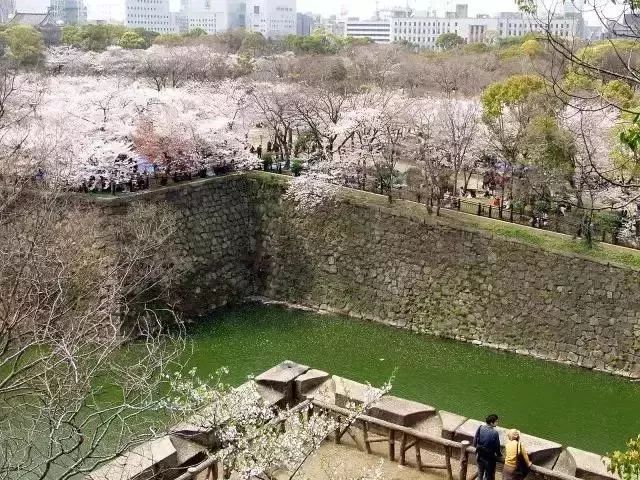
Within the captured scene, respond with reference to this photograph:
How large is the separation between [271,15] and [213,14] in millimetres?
9335

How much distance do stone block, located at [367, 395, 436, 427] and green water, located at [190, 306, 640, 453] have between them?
6461 millimetres

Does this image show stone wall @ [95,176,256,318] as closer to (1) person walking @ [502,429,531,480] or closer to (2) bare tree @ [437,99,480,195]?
(2) bare tree @ [437,99,480,195]

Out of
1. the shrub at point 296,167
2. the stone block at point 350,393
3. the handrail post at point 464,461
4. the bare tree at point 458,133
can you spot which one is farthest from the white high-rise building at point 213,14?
the handrail post at point 464,461

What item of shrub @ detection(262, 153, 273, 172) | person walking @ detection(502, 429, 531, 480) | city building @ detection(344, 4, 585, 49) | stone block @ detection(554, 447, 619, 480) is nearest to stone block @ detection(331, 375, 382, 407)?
person walking @ detection(502, 429, 531, 480)

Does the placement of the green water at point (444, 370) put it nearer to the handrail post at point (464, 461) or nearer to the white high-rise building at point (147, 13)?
the handrail post at point (464, 461)

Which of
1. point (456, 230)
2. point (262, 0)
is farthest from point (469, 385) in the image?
point (262, 0)

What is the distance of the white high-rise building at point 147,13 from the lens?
10362 centimetres

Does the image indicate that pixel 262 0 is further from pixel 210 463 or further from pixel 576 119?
pixel 210 463

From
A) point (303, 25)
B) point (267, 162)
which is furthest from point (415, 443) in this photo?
point (303, 25)

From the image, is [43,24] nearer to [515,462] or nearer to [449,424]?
[449,424]

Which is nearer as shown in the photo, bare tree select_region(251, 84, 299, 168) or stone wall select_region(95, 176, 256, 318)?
stone wall select_region(95, 176, 256, 318)

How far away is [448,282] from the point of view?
55.9 feet

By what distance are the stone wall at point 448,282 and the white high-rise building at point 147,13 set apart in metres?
90.8

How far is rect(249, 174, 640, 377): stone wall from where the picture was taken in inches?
595
